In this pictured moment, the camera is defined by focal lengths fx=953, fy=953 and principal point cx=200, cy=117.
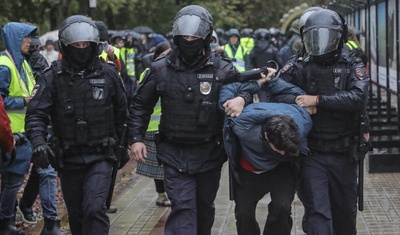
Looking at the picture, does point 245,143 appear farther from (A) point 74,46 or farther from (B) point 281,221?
(A) point 74,46

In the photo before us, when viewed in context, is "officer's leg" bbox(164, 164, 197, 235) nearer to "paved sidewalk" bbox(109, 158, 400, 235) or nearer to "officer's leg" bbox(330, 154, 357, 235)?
"officer's leg" bbox(330, 154, 357, 235)

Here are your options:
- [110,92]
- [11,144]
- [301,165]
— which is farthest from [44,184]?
[301,165]

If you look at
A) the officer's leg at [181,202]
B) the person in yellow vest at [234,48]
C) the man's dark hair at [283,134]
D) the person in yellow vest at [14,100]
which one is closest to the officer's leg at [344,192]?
the man's dark hair at [283,134]

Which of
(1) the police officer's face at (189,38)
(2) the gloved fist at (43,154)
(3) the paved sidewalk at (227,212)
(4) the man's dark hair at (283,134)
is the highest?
(1) the police officer's face at (189,38)

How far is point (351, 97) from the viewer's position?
6.80 meters

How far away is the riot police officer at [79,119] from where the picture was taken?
6.91 m

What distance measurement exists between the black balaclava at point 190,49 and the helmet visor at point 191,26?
51 millimetres

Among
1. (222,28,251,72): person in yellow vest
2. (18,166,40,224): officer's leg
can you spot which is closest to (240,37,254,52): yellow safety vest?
(222,28,251,72): person in yellow vest

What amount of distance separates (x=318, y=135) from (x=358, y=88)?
0.45m

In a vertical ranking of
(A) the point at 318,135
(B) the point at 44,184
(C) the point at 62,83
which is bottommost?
(B) the point at 44,184

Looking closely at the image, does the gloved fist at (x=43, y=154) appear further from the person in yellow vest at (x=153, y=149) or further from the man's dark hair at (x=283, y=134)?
the person in yellow vest at (x=153, y=149)

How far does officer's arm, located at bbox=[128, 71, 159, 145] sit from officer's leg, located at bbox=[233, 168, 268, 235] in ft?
2.76

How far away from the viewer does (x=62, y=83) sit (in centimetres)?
696

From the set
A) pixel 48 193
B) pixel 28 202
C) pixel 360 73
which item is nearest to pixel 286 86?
pixel 360 73
